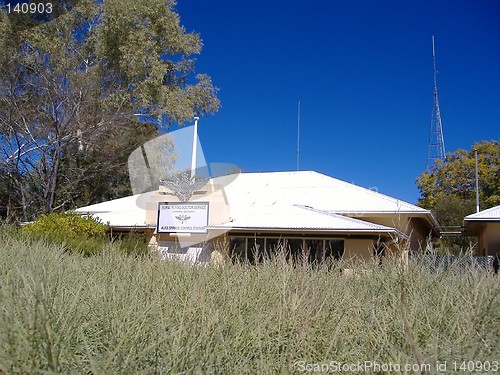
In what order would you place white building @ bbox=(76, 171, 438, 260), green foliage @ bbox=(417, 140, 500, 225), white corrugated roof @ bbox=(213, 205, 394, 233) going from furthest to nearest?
green foliage @ bbox=(417, 140, 500, 225), white building @ bbox=(76, 171, 438, 260), white corrugated roof @ bbox=(213, 205, 394, 233)

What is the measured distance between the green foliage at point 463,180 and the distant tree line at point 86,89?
21694 millimetres

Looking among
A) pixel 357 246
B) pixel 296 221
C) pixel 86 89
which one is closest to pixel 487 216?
pixel 357 246

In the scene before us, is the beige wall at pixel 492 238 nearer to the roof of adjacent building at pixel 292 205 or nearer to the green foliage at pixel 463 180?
the roof of adjacent building at pixel 292 205

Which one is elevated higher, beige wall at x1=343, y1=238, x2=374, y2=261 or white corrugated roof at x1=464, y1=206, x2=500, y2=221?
white corrugated roof at x1=464, y1=206, x2=500, y2=221

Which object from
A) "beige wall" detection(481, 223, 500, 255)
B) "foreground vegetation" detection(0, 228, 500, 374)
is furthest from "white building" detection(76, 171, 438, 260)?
"foreground vegetation" detection(0, 228, 500, 374)

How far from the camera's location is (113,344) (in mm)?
3459

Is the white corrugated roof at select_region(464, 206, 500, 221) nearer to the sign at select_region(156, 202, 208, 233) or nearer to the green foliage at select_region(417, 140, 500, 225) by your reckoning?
the sign at select_region(156, 202, 208, 233)

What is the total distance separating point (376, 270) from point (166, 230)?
1362 cm

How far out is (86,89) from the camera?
938 inches

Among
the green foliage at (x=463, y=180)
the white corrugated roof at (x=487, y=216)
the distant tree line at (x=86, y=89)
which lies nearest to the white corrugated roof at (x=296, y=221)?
the white corrugated roof at (x=487, y=216)

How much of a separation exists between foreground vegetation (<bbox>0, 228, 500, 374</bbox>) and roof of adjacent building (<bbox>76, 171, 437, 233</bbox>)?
1175 cm

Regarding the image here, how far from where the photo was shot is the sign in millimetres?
19094

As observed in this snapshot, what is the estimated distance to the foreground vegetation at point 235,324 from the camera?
317 cm

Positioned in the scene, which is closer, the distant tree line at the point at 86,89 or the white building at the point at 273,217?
the white building at the point at 273,217
